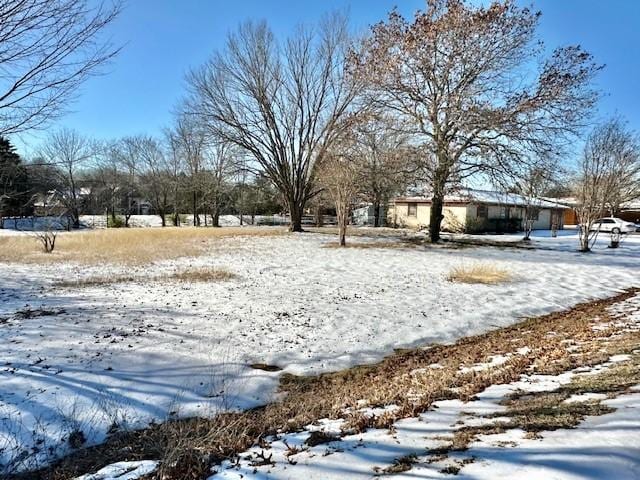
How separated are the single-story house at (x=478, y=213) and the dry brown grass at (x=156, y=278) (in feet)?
75.5

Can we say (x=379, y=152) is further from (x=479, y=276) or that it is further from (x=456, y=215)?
(x=456, y=215)

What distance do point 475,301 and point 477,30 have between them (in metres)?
13.4

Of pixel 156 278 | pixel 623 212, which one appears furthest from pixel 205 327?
pixel 623 212

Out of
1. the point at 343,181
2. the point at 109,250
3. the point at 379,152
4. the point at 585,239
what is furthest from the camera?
the point at 379,152

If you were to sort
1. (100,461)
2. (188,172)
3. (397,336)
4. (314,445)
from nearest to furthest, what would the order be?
(314,445), (100,461), (397,336), (188,172)

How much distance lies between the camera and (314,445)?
286 cm

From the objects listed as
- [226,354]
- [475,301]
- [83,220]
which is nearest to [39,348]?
[226,354]

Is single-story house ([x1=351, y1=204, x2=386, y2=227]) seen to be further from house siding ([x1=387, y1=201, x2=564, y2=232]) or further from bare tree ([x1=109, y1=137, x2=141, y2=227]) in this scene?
bare tree ([x1=109, y1=137, x2=141, y2=227])

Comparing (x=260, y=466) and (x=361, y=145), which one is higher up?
(x=361, y=145)

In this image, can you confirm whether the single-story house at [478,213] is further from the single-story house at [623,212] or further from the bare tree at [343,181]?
the bare tree at [343,181]

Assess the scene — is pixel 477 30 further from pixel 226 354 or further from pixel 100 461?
pixel 100 461

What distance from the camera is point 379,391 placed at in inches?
Result: 165

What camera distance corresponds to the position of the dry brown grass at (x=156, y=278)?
8984 millimetres

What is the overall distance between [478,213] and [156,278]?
30.2 metres
